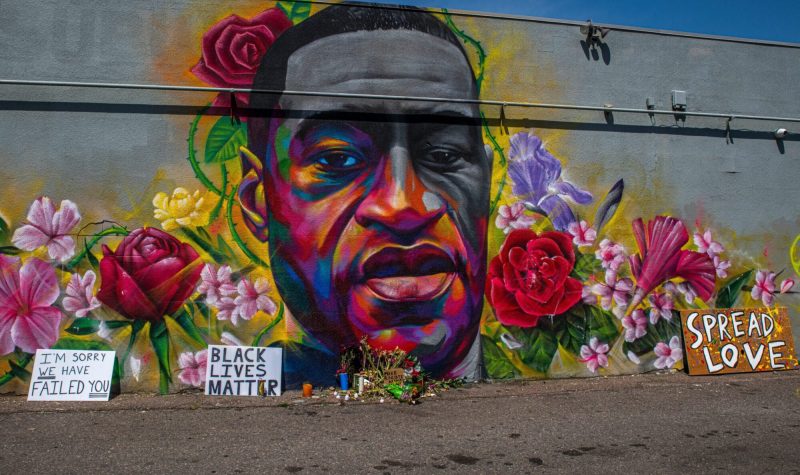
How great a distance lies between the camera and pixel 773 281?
389 inches

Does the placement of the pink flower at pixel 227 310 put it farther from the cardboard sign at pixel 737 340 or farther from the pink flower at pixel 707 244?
the pink flower at pixel 707 244

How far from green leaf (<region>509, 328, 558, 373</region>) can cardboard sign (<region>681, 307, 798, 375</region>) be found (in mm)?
2026

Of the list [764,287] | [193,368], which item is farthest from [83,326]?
[764,287]

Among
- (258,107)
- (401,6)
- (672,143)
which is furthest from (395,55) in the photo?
(672,143)

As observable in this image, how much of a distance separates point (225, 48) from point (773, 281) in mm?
8538

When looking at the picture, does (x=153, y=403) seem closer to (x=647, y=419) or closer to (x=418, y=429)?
(x=418, y=429)

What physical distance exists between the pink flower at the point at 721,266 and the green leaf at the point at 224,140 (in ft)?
22.7

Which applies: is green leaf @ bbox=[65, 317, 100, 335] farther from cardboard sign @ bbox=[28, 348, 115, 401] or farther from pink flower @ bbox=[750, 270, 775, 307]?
pink flower @ bbox=[750, 270, 775, 307]

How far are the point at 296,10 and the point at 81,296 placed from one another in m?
4.36

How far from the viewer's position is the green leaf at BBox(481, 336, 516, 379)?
8.65 meters

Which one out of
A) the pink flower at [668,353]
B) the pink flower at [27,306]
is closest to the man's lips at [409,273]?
the pink flower at [668,353]

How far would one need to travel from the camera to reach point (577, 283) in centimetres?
902

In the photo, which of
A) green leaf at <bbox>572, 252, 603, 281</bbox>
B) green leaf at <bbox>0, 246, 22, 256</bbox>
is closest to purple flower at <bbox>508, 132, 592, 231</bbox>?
green leaf at <bbox>572, 252, 603, 281</bbox>

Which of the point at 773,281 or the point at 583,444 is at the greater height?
the point at 773,281
